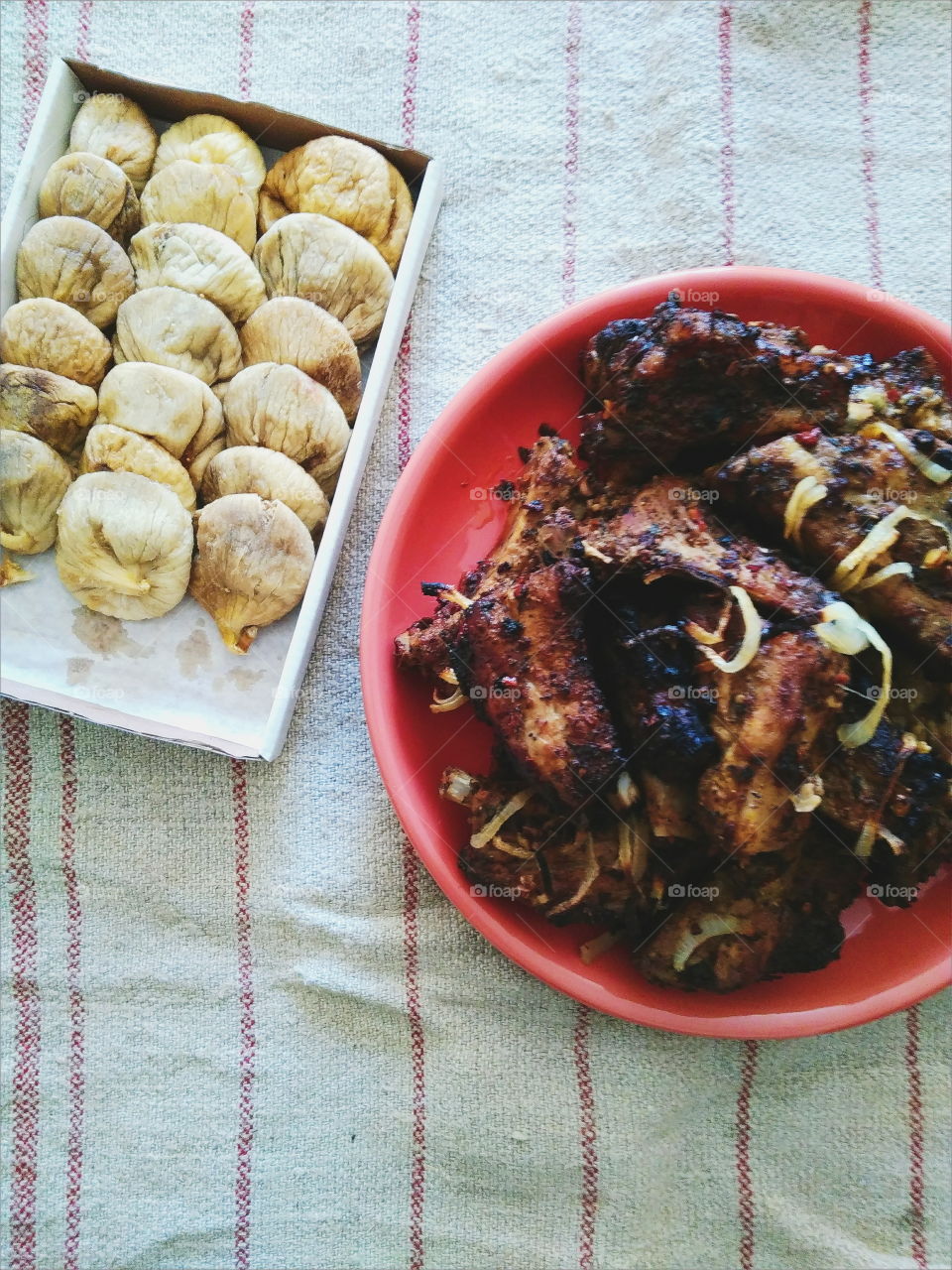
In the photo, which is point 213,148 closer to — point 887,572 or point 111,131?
point 111,131

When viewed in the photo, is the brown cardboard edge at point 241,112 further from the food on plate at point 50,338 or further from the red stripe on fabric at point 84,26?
the food on plate at point 50,338

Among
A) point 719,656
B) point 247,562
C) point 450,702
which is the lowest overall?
point 450,702

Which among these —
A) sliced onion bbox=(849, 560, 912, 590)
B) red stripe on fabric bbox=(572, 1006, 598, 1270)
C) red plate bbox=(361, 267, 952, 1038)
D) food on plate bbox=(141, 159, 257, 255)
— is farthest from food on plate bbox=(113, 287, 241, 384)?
red stripe on fabric bbox=(572, 1006, 598, 1270)

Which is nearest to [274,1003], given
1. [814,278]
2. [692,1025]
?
[692,1025]

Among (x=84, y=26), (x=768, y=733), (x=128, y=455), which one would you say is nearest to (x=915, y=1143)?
(x=768, y=733)

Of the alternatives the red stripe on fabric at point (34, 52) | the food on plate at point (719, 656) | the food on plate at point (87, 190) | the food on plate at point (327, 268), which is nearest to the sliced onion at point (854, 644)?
the food on plate at point (719, 656)

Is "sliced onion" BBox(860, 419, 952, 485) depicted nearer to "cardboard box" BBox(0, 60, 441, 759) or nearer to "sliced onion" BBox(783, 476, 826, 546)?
"sliced onion" BBox(783, 476, 826, 546)

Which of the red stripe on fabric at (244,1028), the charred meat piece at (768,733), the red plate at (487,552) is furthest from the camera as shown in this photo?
the red stripe on fabric at (244,1028)
